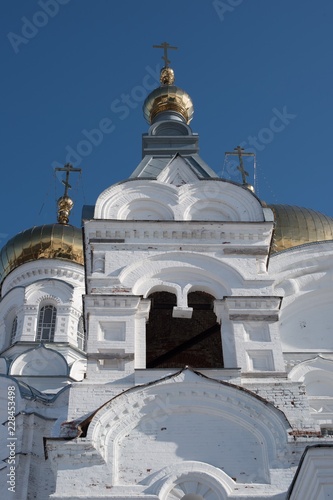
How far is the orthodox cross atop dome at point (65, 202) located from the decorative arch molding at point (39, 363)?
4.76m

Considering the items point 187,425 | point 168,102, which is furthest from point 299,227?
point 187,425

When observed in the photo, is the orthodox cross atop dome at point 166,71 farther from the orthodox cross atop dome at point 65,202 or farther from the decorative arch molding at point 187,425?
the decorative arch molding at point 187,425

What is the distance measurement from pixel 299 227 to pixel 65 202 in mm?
6135

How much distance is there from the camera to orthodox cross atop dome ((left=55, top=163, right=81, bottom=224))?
1784 cm

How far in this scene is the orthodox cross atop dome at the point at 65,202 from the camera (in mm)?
17844

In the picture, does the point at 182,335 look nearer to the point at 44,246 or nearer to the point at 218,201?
the point at 218,201

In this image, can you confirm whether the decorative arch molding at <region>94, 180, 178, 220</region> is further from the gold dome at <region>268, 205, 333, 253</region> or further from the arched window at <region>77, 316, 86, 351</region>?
the arched window at <region>77, 316, 86, 351</region>

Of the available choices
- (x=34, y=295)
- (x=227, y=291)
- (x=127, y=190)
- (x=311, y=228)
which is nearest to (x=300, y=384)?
(x=227, y=291)

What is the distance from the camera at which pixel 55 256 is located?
54.0 feet

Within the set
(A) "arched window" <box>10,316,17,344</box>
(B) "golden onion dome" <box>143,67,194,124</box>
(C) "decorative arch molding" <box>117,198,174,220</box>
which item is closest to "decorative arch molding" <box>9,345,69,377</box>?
(A) "arched window" <box>10,316,17,344</box>

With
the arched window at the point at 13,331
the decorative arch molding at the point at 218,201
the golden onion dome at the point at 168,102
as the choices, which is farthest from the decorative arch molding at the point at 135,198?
the arched window at the point at 13,331

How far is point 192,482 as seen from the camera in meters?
7.44

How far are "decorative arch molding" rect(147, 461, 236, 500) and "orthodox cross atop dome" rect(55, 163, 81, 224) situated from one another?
1074cm

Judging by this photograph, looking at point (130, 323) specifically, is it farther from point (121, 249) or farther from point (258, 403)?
point (258, 403)
